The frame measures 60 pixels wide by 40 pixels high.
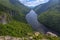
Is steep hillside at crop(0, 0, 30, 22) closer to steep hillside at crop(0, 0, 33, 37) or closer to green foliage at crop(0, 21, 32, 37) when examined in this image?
steep hillside at crop(0, 0, 33, 37)

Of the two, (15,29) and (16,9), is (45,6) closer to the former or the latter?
(16,9)

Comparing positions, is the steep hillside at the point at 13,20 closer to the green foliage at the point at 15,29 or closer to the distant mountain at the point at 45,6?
the green foliage at the point at 15,29

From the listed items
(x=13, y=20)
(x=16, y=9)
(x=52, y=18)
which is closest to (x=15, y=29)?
(x=13, y=20)

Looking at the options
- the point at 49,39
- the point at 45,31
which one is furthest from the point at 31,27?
the point at 49,39

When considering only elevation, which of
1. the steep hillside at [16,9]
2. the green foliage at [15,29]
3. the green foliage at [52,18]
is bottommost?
the green foliage at [15,29]

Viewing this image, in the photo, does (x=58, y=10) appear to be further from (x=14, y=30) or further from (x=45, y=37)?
(x=14, y=30)

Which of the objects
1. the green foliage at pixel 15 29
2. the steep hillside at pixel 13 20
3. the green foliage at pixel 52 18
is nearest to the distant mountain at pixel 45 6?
the green foliage at pixel 52 18

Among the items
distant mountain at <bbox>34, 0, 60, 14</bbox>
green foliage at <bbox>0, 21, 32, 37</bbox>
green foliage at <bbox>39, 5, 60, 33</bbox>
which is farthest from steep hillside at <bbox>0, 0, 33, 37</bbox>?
green foliage at <bbox>39, 5, 60, 33</bbox>

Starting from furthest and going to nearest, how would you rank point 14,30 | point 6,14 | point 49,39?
1. point 6,14
2. point 14,30
3. point 49,39

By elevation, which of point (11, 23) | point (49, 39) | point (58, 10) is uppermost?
point (58, 10)
